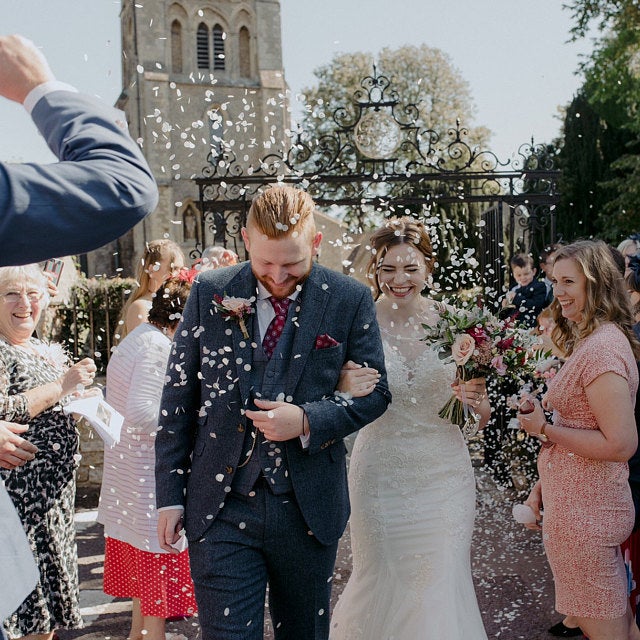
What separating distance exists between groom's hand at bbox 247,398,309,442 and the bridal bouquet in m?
1.18

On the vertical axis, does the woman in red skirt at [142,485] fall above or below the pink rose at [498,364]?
below

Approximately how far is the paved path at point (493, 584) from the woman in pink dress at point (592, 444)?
116cm

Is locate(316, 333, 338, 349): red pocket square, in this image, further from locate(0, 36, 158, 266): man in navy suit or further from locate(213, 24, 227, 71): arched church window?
locate(213, 24, 227, 71): arched church window

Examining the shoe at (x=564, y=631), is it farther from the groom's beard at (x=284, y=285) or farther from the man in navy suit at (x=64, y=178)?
the man in navy suit at (x=64, y=178)

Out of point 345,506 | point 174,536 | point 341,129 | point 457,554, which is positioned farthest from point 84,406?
point 341,129

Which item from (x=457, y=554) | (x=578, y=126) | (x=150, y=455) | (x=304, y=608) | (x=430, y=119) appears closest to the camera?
(x=304, y=608)

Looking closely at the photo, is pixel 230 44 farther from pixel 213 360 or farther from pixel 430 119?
pixel 213 360

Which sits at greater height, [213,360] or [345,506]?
[213,360]

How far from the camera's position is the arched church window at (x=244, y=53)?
3921 cm

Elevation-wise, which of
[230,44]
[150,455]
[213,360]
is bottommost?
[150,455]

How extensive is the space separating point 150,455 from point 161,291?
36.9 inches

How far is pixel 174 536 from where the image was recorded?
9.95 ft

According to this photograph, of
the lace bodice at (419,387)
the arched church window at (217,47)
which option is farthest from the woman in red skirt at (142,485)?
the arched church window at (217,47)

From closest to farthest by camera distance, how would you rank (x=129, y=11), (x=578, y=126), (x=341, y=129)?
1. (x=341, y=129)
2. (x=578, y=126)
3. (x=129, y=11)
